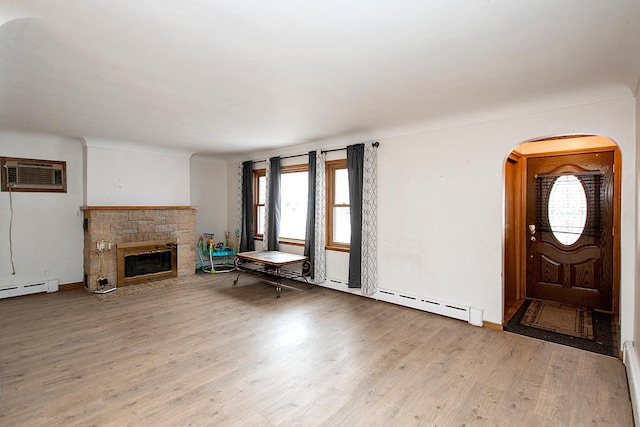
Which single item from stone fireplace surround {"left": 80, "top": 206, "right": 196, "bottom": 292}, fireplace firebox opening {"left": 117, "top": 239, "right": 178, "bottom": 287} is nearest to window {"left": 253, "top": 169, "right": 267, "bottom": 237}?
stone fireplace surround {"left": 80, "top": 206, "right": 196, "bottom": 292}

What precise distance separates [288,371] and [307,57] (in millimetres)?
2422

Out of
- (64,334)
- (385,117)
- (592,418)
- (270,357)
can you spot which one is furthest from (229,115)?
(592,418)

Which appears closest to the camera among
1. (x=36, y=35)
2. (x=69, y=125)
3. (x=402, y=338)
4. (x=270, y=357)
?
(x=36, y=35)

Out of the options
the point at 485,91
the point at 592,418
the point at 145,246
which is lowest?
the point at 592,418

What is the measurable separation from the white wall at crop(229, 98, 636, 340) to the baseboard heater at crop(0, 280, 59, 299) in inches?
199

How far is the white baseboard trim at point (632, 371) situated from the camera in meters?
2.02

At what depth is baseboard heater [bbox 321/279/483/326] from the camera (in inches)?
143

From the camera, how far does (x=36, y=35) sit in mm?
1952

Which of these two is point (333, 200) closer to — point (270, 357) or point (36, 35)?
point (270, 357)

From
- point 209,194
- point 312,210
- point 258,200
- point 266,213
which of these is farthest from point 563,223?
point 209,194

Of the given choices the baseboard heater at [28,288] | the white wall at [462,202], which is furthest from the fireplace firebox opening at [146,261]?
the white wall at [462,202]

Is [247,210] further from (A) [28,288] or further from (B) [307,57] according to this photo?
(B) [307,57]

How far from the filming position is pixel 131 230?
5438mm

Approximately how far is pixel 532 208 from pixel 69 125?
6361 mm
